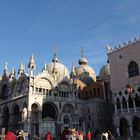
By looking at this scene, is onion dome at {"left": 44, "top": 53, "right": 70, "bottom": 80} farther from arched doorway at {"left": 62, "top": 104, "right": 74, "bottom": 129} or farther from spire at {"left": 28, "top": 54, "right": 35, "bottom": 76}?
arched doorway at {"left": 62, "top": 104, "right": 74, "bottom": 129}

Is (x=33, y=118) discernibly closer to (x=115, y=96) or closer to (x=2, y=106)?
(x=2, y=106)

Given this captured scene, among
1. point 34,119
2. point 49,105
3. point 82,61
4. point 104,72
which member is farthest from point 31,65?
point 82,61

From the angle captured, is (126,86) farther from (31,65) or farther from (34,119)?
(31,65)

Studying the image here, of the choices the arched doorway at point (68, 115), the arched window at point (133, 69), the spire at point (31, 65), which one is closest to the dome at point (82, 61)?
the arched doorway at point (68, 115)

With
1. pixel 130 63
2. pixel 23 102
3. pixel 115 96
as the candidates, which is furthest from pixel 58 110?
pixel 130 63

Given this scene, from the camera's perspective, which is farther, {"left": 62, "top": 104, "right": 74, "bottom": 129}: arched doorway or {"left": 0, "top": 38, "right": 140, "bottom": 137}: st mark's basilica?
{"left": 62, "top": 104, "right": 74, "bottom": 129}: arched doorway

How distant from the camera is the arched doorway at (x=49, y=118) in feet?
139

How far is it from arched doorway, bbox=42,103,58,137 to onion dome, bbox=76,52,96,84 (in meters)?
19.0

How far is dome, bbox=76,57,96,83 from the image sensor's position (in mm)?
63156

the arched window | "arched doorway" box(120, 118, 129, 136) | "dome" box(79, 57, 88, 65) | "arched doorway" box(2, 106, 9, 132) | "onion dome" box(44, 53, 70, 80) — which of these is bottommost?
"arched doorway" box(120, 118, 129, 136)

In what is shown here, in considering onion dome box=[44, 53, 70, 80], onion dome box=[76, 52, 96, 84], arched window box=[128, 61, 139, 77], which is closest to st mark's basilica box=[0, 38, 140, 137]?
arched window box=[128, 61, 139, 77]

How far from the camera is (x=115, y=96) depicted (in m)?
43.0

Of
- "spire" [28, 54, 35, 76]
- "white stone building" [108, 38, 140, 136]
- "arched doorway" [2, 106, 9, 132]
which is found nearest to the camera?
"white stone building" [108, 38, 140, 136]

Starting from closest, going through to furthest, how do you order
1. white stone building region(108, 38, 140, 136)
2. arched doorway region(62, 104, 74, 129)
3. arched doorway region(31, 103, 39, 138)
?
white stone building region(108, 38, 140, 136)
arched doorway region(31, 103, 39, 138)
arched doorway region(62, 104, 74, 129)
